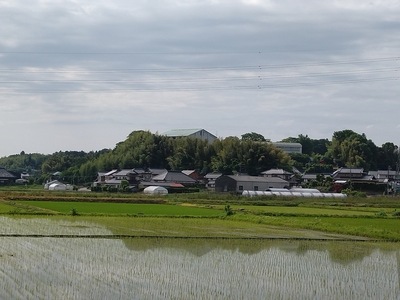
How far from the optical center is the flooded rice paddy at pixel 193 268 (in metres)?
10.1

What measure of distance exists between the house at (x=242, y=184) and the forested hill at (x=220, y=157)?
9.51m

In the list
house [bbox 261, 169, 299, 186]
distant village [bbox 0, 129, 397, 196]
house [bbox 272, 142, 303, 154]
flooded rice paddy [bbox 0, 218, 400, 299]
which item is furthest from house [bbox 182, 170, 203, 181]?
flooded rice paddy [bbox 0, 218, 400, 299]

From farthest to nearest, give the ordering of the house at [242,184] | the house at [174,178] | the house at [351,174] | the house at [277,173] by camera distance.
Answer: the house at [351,174]
the house at [277,173]
the house at [174,178]
the house at [242,184]

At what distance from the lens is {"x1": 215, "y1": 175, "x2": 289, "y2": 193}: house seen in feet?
203

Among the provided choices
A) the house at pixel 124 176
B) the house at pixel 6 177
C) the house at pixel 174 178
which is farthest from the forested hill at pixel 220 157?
the house at pixel 174 178

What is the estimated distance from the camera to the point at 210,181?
229 ft

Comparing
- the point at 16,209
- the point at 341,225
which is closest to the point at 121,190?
the point at 16,209

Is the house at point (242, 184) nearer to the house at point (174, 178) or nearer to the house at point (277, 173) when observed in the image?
the house at point (174, 178)

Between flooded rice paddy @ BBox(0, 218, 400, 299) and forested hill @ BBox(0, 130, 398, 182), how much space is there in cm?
5494

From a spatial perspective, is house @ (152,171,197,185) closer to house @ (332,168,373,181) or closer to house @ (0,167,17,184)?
house @ (332,168,373,181)

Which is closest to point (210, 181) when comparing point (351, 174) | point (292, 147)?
point (351, 174)

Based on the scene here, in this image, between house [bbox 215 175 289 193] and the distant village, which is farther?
house [bbox 215 175 289 193]

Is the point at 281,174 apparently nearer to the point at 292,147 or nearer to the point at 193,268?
the point at 292,147

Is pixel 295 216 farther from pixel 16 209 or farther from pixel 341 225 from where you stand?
pixel 16 209
